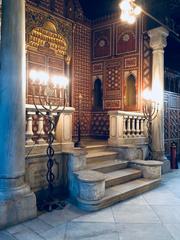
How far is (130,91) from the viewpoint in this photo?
809cm

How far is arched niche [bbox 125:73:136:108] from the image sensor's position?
315 inches

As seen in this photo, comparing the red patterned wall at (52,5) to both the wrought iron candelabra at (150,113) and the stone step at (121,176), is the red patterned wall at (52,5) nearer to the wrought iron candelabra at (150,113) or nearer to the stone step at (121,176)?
the wrought iron candelabra at (150,113)

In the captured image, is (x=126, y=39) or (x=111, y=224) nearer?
(x=111, y=224)

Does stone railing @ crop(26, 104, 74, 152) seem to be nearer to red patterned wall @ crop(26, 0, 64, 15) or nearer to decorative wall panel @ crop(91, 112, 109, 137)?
decorative wall panel @ crop(91, 112, 109, 137)

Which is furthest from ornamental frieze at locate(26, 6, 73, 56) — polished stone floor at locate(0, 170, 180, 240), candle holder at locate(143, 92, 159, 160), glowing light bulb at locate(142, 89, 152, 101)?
polished stone floor at locate(0, 170, 180, 240)

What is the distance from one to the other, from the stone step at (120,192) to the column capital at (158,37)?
3774 mm

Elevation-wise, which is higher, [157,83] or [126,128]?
[157,83]

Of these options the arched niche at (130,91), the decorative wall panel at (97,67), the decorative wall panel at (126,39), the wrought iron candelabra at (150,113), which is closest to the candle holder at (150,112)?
the wrought iron candelabra at (150,113)

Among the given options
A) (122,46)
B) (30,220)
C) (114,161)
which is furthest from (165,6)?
(30,220)

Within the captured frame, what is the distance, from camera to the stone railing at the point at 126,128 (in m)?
→ 6.42

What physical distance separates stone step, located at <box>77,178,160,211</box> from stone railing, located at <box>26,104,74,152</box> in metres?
1.22

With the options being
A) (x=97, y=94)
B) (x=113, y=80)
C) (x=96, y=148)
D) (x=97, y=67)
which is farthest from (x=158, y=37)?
(x=96, y=148)

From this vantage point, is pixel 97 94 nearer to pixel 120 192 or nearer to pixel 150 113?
pixel 150 113

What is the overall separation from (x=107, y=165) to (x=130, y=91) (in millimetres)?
3322
